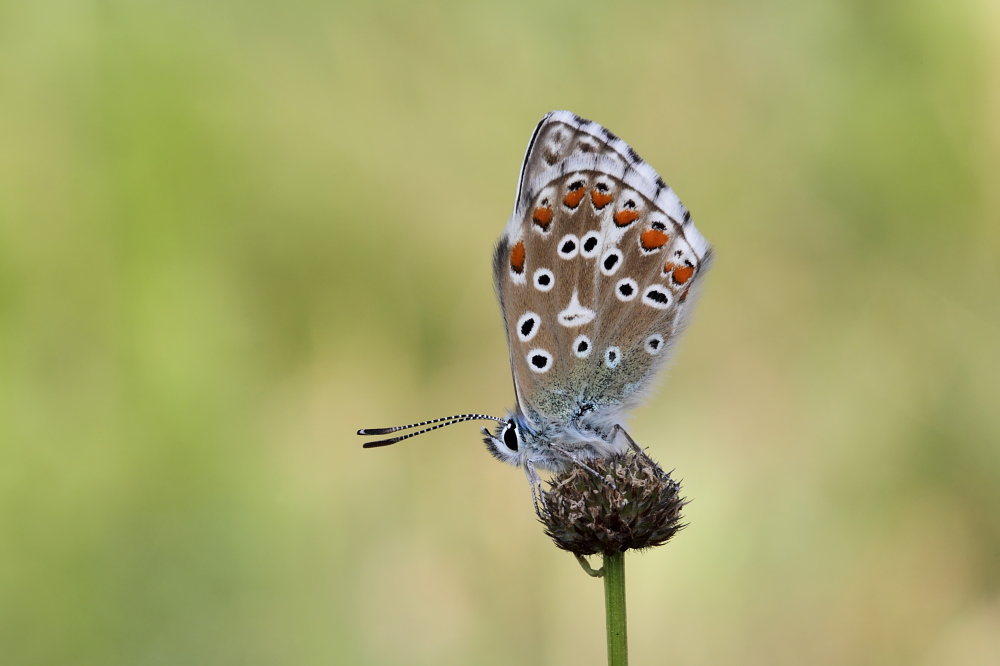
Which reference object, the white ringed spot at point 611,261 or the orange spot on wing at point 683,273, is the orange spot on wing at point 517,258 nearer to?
the white ringed spot at point 611,261

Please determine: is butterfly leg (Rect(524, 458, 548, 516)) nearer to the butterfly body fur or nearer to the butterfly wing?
the butterfly body fur

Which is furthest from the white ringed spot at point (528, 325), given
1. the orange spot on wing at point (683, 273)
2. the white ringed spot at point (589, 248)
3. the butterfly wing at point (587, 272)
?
the orange spot on wing at point (683, 273)

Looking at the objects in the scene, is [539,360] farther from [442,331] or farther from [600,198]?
[442,331]

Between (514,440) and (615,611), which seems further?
(514,440)

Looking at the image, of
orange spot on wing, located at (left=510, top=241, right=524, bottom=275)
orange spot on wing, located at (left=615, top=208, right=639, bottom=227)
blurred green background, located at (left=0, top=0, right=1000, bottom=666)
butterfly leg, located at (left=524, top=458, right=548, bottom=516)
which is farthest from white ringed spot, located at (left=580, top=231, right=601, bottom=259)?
blurred green background, located at (left=0, top=0, right=1000, bottom=666)

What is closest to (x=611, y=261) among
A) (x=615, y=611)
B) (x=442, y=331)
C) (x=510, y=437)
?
(x=510, y=437)

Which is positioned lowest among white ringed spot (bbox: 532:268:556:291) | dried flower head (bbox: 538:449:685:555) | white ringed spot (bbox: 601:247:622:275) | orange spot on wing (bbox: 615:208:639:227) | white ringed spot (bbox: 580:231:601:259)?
dried flower head (bbox: 538:449:685:555)

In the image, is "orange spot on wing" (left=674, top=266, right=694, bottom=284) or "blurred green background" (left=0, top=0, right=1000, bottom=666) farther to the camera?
"blurred green background" (left=0, top=0, right=1000, bottom=666)
